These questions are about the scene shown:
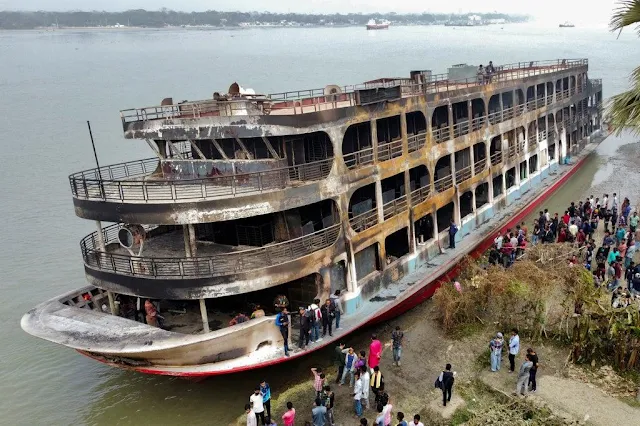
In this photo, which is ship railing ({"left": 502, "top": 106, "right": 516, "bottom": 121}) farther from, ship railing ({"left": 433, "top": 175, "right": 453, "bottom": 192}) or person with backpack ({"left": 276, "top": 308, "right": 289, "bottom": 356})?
person with backpack ({"left": 276, "top": 308, "right": 289, "bottom": 356})

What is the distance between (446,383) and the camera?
13.7 metres

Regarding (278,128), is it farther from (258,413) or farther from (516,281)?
(516,281)

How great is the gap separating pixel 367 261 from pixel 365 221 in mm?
1400

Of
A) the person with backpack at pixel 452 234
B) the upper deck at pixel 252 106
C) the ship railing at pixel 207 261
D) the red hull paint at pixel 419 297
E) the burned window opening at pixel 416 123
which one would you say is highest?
Answer: the upper deck at pixel 252 106

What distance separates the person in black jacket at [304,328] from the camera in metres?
15.0

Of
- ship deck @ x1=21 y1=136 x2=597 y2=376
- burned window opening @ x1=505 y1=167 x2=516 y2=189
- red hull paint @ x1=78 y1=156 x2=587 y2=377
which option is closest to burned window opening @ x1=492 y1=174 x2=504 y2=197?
burned window opening @ x1=505 y1=167 x2=516 y2=189

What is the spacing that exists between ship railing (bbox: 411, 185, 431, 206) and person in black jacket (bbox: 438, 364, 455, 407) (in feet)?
26.8

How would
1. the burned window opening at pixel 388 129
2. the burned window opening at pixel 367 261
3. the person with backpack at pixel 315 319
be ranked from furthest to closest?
the burned window opening at pixel 388 129
the burned window opening at pixel 367 261
the person with backpack at pixel 315 319

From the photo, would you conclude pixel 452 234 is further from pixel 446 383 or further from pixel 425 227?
pixel 446 383

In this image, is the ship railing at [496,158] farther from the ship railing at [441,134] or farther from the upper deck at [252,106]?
the upper deck at [252,106]

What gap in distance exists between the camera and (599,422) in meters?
13.0

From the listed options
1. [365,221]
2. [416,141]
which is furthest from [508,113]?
[365,221]

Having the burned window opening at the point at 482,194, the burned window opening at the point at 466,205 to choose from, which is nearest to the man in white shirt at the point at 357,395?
the burned window opening at the point at 466,205

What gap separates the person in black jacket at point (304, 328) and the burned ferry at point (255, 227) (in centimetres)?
27
